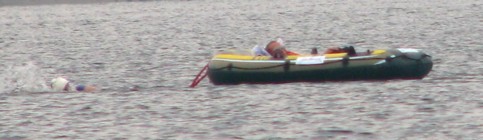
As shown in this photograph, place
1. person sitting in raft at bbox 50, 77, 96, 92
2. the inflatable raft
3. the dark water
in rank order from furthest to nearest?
person sitting in raft at bbox 50, 77, 96, 92 → the inflatable raft → the dark water

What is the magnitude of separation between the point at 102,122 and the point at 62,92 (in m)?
2.44

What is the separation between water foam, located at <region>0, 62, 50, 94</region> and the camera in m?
11.4

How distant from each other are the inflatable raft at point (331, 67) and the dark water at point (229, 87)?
0.12m

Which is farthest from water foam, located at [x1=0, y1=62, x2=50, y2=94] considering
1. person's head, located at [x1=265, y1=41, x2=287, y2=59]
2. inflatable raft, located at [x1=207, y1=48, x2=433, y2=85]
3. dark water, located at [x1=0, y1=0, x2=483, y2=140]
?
person's head, located at [x1=265, y1=41, x2=287, y2=59]

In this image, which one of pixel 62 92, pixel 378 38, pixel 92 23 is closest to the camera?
pixel 62 92

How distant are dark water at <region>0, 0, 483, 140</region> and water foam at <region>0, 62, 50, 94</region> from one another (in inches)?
1.0

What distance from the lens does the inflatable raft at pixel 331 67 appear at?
10594 millimetres

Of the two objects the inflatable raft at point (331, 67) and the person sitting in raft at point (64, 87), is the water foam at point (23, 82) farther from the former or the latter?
the inflatable raft at point (331, 67)

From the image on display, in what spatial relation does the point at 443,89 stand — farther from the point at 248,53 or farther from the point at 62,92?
the point at 62,92

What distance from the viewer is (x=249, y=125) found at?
837 centimetres

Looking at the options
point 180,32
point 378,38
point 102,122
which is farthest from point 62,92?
point 180,32

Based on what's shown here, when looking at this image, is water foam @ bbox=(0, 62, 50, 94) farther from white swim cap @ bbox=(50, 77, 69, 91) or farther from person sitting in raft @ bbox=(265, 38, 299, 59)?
A: person sitting in raft @ bbox=(265, 38, 299, 59)

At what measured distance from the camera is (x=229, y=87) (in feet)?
35.4

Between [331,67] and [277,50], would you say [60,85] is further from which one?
[331,67]
